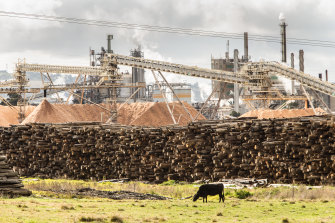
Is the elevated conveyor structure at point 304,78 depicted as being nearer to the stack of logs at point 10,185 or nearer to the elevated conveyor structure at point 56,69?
the elevated conveyor structure at point 56,69

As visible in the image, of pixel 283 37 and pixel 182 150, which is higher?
pixel 283 37

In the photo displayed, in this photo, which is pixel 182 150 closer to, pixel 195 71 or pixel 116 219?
pixel 116 219

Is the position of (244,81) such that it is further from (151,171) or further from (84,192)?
(84,192)

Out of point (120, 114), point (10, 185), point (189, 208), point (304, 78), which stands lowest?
point (189, 208)

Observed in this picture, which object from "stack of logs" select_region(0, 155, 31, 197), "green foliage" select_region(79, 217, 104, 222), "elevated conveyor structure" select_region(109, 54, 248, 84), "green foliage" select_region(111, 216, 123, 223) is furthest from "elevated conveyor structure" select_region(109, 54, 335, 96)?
"green foliage" select_region(79, 217, 104, 222)

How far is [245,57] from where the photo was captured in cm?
8725

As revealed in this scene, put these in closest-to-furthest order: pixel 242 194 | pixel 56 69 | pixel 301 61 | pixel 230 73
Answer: pixel 242 194 → pixel 230 73 → pixel 56 69 → pixel 301 61

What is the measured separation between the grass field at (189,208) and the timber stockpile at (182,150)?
267 centimetres

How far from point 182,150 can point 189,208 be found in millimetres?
10493

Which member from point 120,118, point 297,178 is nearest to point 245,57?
point 120,118

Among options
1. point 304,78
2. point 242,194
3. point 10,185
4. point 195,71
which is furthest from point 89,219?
point 195,71

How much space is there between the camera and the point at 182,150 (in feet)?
90.9

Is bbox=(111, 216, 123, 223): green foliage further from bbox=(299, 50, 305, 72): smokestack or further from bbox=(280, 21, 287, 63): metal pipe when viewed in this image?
bbox=(299, 50, 305, 72): smokestack

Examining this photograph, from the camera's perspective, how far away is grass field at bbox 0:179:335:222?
14.4 m
